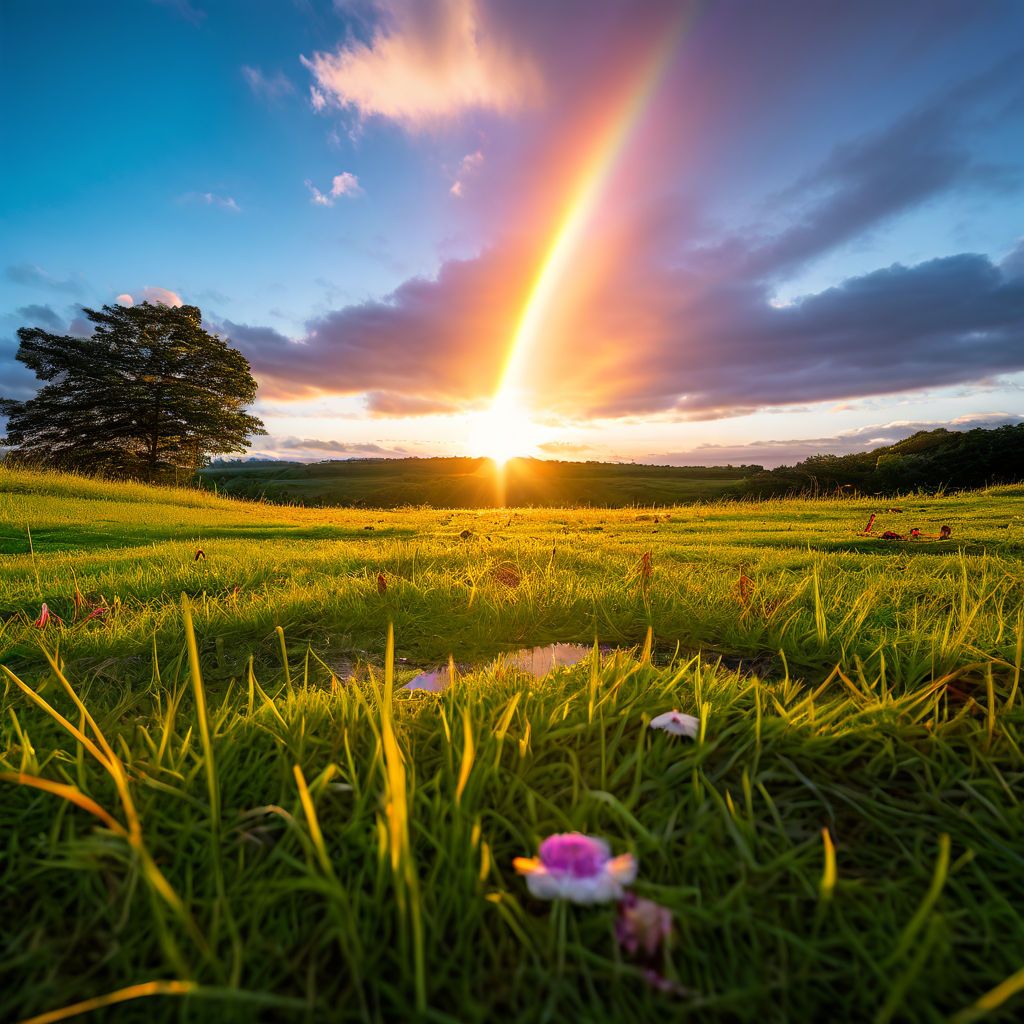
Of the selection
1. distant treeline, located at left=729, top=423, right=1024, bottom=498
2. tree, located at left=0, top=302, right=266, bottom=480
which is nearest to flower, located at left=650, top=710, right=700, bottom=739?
distant treeline, located at left=729, top=423, right=1024, bottom=498

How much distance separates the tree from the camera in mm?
36938

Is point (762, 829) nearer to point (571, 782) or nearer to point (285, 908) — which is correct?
point (571, 782)

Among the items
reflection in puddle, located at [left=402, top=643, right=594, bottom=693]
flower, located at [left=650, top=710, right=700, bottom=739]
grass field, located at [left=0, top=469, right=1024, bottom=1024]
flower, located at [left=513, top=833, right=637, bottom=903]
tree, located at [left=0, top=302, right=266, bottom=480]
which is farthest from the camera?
tree, located at [left=0, top=302, right=266, bottom=480]

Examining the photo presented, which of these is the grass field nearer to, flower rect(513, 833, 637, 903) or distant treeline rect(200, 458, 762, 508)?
flower rect(513, 833, 637, 903)

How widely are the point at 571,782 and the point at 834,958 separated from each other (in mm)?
706

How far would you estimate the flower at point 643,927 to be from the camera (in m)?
1.04

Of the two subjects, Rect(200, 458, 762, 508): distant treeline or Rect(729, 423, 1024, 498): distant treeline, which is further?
Rect(200, 458, 762, 508): distant treeline

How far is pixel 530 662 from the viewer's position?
113 inches

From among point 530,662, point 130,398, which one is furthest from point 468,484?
point 530,662

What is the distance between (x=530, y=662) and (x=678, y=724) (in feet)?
4.27

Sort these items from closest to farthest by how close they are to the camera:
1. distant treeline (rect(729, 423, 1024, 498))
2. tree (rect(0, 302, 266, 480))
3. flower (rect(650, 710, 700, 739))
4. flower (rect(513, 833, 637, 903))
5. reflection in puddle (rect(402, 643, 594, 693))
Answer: flower (rect(513, 833, 637, 903)) < flower (rect(650, 710, 700, 739)) < reflection in puddle (rect(402, 643, 594, 693)) < distant treeline (rect(729, 423, 1024, 498)) < tree (rect(0, 302, 266, 480))

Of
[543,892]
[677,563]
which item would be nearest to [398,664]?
[543,892]

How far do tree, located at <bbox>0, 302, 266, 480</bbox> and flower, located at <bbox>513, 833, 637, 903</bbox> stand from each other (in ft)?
145

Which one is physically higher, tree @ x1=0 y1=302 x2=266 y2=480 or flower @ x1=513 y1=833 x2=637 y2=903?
tree @ x1=0 y1=302 x2=266 y2=480
